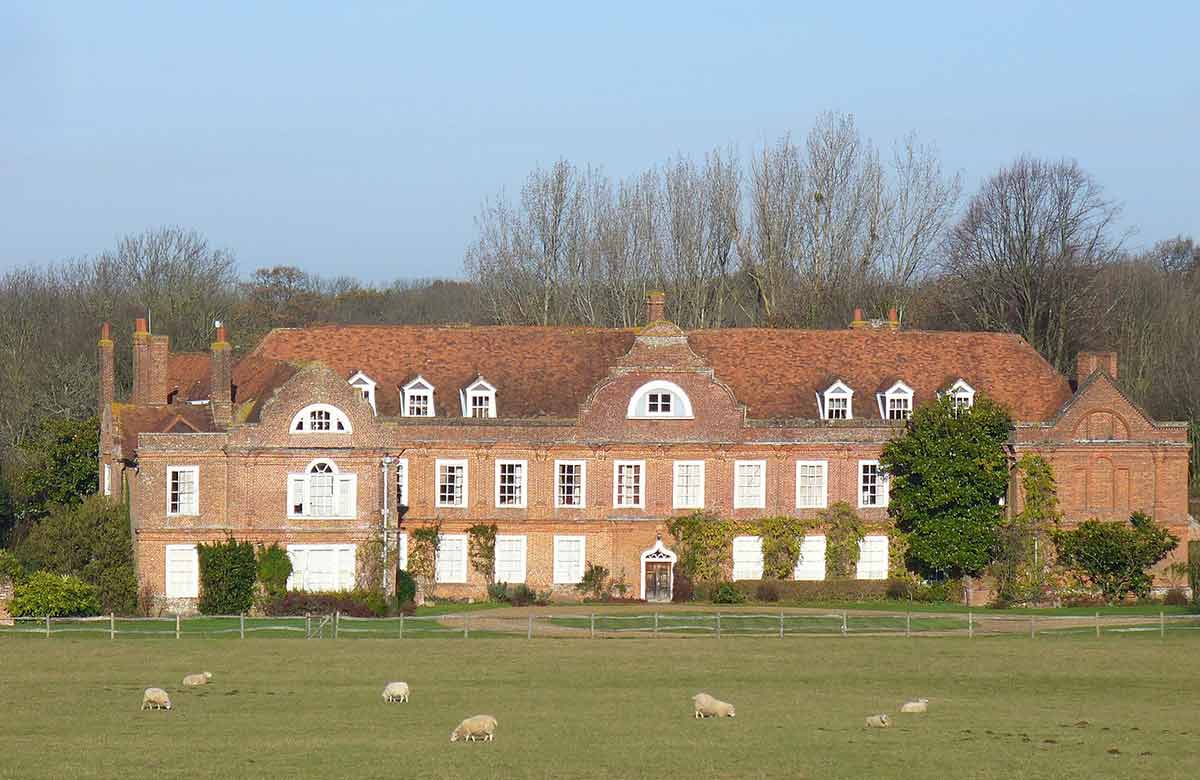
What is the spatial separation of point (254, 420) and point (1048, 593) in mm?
26040

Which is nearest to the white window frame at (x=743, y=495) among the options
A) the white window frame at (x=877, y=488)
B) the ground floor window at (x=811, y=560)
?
the ground floor window at (x=811, y=560)

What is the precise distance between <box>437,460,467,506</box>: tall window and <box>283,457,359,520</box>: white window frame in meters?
4.53

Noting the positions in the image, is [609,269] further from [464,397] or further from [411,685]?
[411,685]

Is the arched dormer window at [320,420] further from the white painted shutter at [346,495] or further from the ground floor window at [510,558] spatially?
the ground floor window at [510,558]

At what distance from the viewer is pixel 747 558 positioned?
215 feet

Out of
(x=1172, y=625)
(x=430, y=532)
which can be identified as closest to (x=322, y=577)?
(x=430, y=532)

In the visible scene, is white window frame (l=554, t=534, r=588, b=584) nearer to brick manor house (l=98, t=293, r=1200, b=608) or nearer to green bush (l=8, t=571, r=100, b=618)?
brick manor house (l=98, t=293, r=1200, b=608)

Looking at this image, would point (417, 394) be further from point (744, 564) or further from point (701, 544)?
point (744, 564)

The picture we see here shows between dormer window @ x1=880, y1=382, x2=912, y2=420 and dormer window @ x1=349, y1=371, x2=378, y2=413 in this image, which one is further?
dormer window @ x1=880, y1=382, x2=912, y2=420

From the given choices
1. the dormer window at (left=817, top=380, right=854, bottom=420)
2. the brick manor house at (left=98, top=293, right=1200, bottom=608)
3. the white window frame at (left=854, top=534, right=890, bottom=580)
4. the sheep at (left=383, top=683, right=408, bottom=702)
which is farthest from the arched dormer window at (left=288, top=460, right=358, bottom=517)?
the sheep at (left=383, top=683, right=408, bottom=702)

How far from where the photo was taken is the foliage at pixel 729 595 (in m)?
63.4

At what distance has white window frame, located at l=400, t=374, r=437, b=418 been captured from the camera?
2574 inches

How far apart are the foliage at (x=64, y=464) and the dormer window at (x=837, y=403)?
27085 millimetres

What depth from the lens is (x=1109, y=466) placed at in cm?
6556
